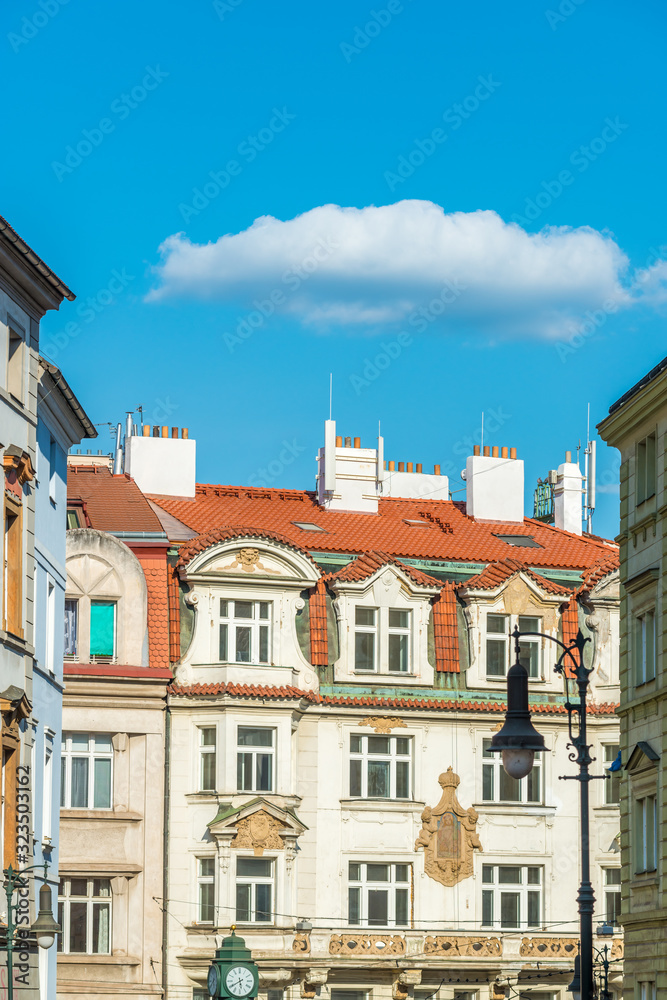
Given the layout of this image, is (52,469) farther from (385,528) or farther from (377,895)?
(385,528)

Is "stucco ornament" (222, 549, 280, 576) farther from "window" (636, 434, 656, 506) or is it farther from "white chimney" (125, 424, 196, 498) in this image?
"window" (636, 434, 656, 506)

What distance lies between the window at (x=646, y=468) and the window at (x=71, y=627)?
18178 mm

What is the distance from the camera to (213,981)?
145 feet

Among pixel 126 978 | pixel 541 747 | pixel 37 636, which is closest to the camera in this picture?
pixel 541 747

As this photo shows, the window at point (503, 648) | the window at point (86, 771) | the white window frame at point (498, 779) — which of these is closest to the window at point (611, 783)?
the white window frame at point (498, 779)

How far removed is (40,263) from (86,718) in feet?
62.3

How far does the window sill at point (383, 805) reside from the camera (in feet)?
167

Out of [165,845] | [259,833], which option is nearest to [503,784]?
[259,833]

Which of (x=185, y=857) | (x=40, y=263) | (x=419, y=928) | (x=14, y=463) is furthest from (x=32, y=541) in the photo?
(x=419, y=928)

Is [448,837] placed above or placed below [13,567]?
below

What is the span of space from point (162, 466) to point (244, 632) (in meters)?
7.01

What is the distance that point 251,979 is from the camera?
4403 centimetres

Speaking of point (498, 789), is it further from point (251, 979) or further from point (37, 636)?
point (37, 636)

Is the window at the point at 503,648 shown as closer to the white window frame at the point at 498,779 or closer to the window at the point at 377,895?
the white window frame at the point at 498,779
